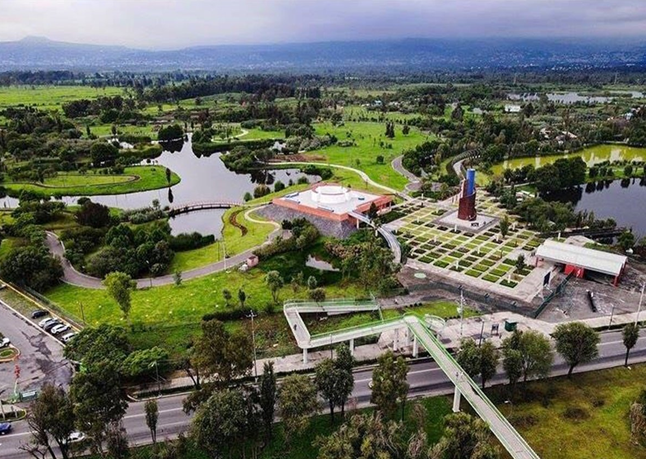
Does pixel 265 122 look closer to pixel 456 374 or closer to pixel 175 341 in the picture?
pixel 175 341

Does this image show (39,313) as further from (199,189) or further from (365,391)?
(199,189)

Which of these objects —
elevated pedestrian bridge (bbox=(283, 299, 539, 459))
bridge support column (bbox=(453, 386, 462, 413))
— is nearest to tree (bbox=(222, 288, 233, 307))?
elevated pedestrian bridge (bbox=(283, 299, 539, 459))

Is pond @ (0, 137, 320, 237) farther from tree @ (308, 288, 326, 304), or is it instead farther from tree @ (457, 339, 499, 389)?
tree @ (457, 339, 499, 389)

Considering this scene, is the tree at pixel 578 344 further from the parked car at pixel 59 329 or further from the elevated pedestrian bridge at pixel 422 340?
the parked car at pixel 59 329

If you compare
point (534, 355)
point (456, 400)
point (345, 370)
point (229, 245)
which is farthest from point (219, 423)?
point (229, 245)

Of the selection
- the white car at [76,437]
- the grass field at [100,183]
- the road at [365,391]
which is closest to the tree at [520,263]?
the road at [365,391]

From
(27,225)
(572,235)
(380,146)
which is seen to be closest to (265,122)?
(380,146)
